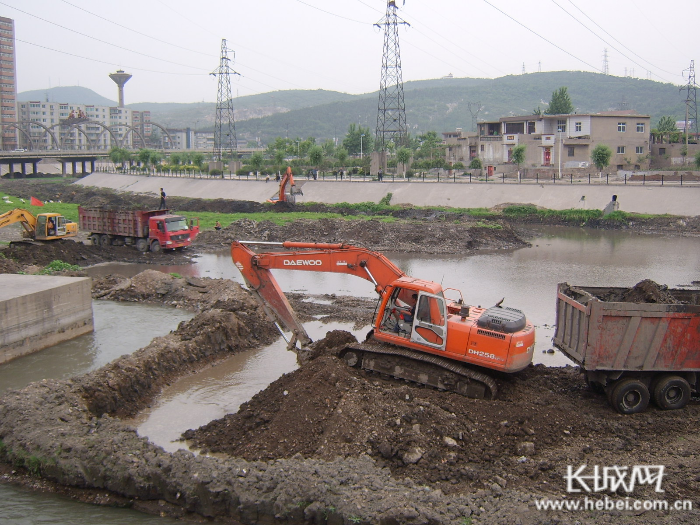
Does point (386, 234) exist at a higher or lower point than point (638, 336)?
higher

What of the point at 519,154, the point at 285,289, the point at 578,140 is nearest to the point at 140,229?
the point at 285,289

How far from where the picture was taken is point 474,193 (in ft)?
160

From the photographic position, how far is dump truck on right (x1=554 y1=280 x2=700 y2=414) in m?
10.9

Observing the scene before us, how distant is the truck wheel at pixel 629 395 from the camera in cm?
1111

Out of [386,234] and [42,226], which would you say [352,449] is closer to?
[42,226]

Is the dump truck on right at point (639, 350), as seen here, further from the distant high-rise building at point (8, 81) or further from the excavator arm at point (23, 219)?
the distant high-rise building at point (8, 81)

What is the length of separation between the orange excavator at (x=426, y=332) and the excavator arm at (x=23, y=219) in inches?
746

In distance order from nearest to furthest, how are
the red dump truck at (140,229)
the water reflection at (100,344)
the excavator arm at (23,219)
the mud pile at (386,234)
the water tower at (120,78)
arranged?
the water reflection at (100,344) → the excavator arm at (23,219) → the red dump truck at (140,229) → the mud pile at (386,234) → the water tower at (120,78)

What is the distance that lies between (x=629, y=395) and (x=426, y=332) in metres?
3.84

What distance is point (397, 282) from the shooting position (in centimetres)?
1215

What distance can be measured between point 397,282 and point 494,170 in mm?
52629

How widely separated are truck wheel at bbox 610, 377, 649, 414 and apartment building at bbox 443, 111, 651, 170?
49.9 metres

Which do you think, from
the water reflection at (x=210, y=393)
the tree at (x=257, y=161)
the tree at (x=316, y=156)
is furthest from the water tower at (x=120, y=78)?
the water reflection at (x=210, y=393)

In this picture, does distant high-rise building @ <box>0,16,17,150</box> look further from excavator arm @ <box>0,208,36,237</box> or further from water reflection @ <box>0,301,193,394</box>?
water reflection @ <box>0,301,193,394</box>
